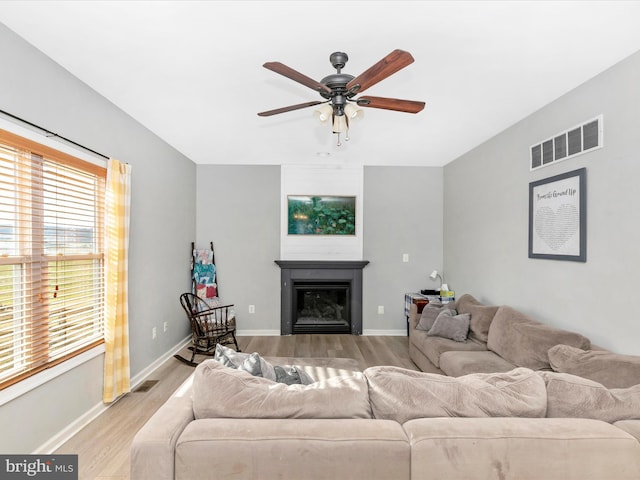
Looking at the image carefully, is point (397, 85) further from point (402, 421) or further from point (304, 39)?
point (402, 421)

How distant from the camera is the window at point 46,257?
2045 mm

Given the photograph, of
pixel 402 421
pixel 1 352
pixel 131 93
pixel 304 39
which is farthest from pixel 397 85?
pixel 1 352

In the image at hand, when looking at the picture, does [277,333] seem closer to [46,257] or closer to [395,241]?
[395,241]

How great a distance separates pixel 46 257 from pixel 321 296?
367cm

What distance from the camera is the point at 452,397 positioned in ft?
4.54

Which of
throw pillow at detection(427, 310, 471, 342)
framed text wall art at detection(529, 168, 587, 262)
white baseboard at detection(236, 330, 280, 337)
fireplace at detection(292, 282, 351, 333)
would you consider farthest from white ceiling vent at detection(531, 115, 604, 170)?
white baseboard at detection(236, 330, 280, 337)

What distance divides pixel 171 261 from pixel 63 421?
7.04ft

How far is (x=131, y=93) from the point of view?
2.78m

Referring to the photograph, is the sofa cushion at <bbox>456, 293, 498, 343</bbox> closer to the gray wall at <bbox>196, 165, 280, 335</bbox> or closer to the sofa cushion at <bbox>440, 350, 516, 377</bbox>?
the sofa cushion at <bbox>440, 350, 516, 377</bbox>

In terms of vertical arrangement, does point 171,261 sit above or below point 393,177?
below

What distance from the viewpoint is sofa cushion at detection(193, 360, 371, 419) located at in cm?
134

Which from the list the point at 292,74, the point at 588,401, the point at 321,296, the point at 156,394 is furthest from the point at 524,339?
the point at 156,394

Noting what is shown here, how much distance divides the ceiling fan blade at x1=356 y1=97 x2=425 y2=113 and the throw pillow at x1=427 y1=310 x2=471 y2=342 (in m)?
2.30

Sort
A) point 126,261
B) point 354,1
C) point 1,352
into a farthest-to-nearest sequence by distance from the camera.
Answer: point 126,261 → point 1,352 → point 354,1
